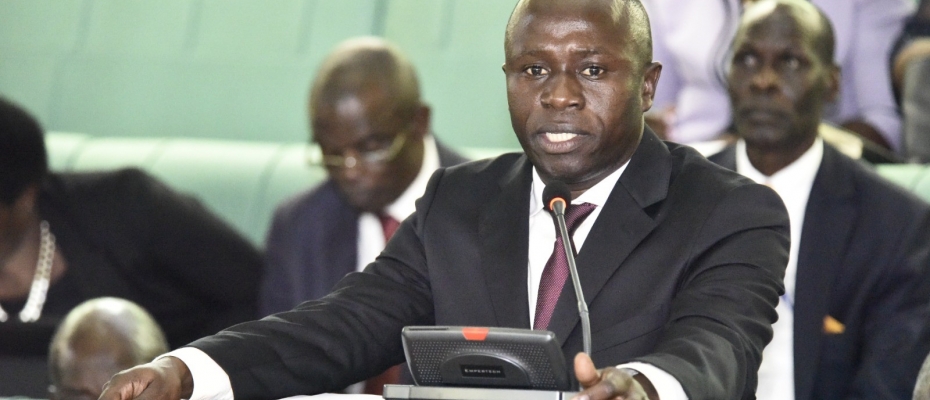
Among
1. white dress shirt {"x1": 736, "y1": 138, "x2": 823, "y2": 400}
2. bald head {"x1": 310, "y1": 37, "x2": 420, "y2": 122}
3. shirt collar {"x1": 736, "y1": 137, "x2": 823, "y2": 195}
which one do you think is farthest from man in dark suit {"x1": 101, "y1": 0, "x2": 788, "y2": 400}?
bald head {"x1": 310, "y1": 37, "x2": 420, "y2": 122}

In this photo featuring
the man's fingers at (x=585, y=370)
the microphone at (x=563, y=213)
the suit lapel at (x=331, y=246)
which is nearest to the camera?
the man's fingers at (x=585, y=370)

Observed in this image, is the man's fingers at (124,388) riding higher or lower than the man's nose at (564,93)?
lower

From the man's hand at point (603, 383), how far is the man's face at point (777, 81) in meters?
1.97

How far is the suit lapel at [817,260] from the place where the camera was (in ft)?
9.57

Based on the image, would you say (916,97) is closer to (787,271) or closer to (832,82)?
(832,82)

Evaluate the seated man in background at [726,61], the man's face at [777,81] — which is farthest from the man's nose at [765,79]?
the seated man in background at [726,61]

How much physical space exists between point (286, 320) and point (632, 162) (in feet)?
1.80

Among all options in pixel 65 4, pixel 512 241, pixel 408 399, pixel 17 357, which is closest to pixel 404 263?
pixel 512 241

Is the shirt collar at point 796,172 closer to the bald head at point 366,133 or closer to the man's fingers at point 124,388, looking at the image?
the bald head at point 366,133

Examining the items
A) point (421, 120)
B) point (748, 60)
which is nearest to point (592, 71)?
point (748, 60)

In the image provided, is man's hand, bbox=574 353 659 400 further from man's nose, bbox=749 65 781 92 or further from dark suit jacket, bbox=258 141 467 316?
dark suit jacket, bbox=258 141 467 316

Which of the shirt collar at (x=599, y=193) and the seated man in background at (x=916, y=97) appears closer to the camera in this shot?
the shirt collar at (x=599, y=193)

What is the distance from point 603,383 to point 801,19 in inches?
86.6

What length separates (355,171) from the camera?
373cm
